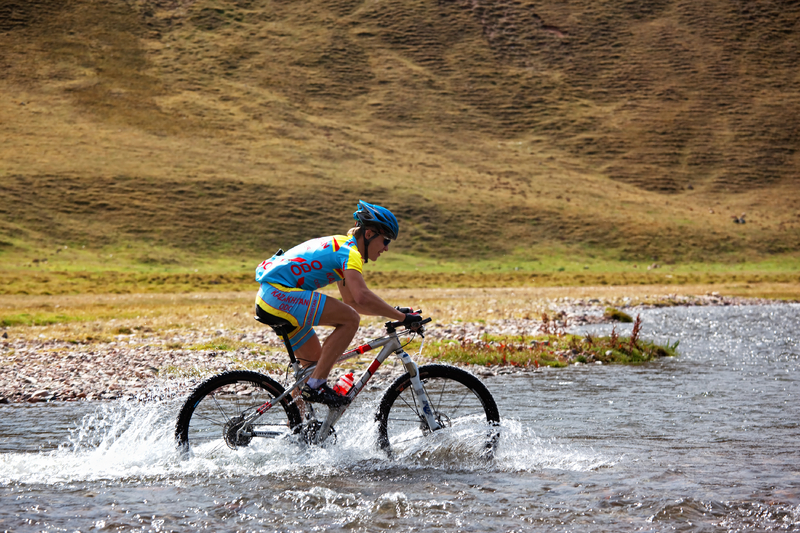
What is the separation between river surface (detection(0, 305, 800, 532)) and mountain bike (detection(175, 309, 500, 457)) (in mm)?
222

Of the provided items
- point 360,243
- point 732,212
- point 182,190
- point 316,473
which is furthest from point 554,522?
point 732,212

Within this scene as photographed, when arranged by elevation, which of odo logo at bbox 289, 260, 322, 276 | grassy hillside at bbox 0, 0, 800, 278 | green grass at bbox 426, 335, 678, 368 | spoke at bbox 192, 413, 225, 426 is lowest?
green grass at bbox 426, 335, 678, 368

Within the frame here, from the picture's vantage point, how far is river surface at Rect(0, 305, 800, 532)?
24.4 ft

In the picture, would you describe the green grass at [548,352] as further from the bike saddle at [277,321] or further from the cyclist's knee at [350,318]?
the bike saddle at [277,321]

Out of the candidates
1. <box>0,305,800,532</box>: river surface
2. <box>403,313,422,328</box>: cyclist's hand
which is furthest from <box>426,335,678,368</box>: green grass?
<box>403,313,422,328</box>: cyclist's hand

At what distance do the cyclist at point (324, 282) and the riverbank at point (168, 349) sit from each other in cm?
662

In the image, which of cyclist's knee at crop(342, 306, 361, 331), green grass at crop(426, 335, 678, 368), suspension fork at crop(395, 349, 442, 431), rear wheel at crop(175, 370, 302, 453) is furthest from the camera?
green grass at crop(426, 335, 678, 368)

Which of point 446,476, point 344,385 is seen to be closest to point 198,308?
point 344,385

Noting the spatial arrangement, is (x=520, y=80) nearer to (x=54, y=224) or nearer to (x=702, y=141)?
(x=702, y=141)

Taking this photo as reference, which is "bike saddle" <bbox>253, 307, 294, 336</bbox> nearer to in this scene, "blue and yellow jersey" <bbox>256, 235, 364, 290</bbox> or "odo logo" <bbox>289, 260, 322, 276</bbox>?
"blue and yellow jersey" <bbox>256, 235, 364, 290</bbox>

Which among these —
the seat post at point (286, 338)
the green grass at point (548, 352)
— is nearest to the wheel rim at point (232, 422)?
the seat post at point (286, 338)

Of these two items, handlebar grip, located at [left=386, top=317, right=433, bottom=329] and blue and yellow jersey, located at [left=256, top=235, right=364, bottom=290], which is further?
handlebar grip, located at [left=386, top=317, right=433, bottom=329]

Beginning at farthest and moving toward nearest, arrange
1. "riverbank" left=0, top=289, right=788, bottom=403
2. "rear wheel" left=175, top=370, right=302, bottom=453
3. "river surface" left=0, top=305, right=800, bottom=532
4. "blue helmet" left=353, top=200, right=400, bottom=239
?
"riverbank" left=0, top=289, right=788, bottom=403 < "rear wheel" left=175, top=370, right=302, bottom=453 < "blue helmet" left=353, top=200, right=400, bottom=239 < "river surface" left=0, top=305, right=800, bottom=532

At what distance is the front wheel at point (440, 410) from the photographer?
30.2 ft
